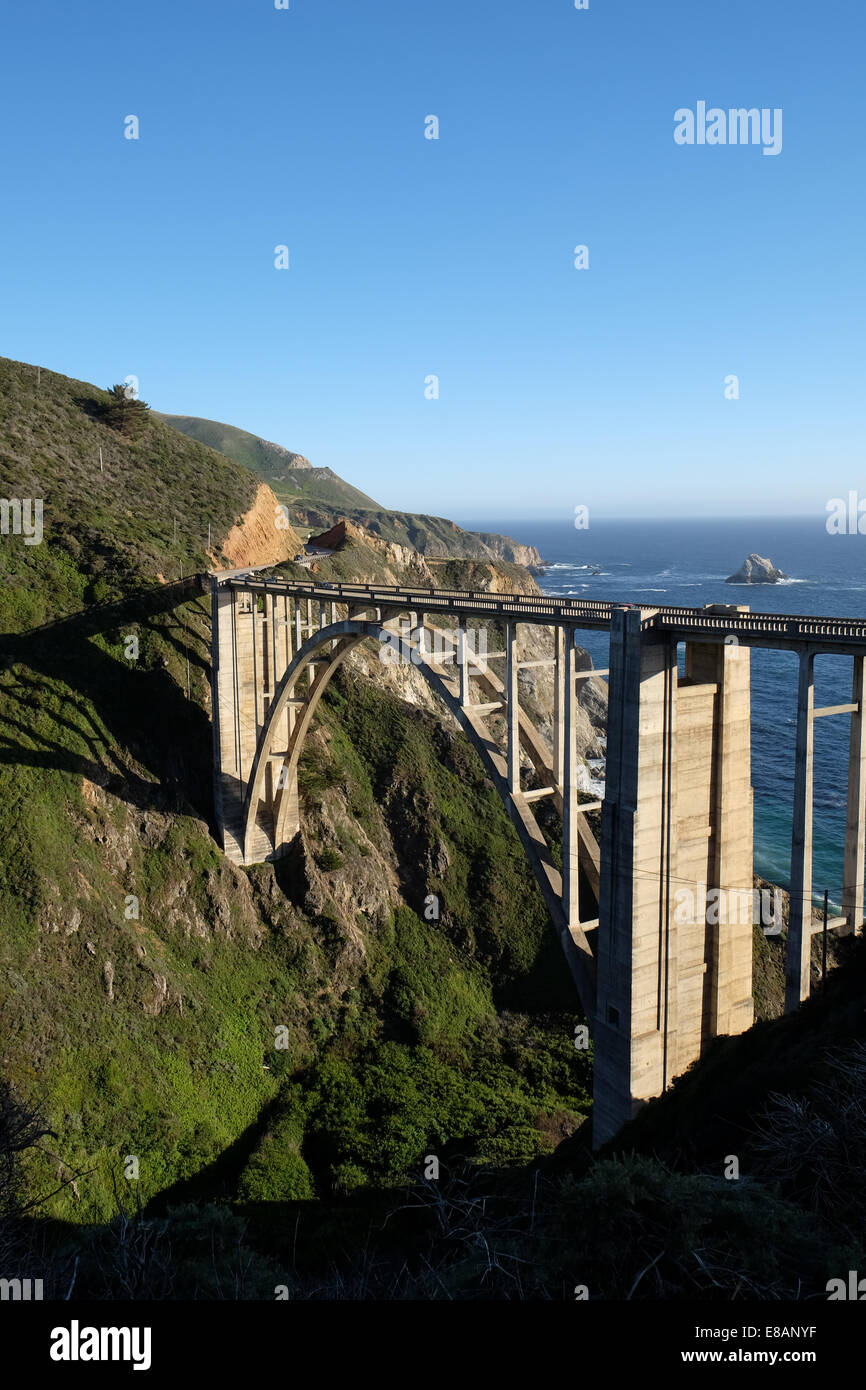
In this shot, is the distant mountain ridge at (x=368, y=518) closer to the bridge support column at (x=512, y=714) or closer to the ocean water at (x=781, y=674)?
the ocean water at (x=781, y=674)

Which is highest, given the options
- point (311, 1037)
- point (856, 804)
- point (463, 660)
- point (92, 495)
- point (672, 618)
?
point (92, 495)

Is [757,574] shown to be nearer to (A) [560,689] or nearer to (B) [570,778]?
(A) [560,689]

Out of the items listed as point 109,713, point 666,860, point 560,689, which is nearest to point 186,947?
point 109,713

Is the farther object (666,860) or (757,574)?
(757,574)

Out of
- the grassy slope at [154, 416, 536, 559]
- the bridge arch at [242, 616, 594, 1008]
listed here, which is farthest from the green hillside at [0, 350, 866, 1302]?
the grassy slope at [154, 416, 536, 559]

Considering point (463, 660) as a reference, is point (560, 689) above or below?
below

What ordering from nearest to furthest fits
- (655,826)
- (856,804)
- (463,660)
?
(856,804), (655,826), (463,660)
